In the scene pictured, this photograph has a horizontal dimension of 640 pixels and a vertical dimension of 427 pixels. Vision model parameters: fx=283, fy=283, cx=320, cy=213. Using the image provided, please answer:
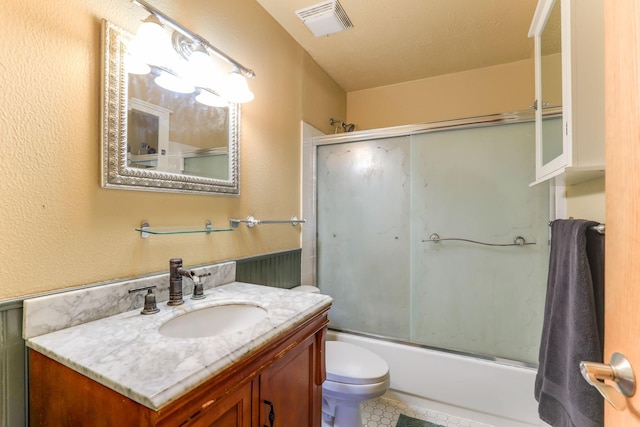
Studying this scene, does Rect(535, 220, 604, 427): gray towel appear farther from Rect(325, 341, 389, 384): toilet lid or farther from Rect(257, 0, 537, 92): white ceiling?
Rect(257, 0, 537, 92): white ceiling

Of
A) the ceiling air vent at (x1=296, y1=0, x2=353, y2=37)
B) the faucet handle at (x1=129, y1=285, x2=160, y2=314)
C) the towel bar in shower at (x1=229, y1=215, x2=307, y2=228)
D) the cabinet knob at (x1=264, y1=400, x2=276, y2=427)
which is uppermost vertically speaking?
the ceiling air vent at (x1=296, y1=0, x2=353, y2=37)

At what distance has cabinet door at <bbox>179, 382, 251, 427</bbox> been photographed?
0.58 m

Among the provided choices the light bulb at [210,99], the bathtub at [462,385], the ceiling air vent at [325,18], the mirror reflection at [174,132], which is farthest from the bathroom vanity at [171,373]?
the ceiling air vent at [325,18]

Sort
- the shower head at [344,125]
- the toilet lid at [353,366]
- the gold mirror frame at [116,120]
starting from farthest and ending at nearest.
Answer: the shower head at [344,125], the toilet lid at [353,366], the gold mirror frame at [116,120]

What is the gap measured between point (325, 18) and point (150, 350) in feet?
5.91

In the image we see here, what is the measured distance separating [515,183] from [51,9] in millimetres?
2087

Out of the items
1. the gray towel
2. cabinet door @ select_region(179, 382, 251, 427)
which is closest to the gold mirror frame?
cabinet door @ select_region(179, 382, 251, 427)

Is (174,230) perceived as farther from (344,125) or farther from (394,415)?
(344,125)

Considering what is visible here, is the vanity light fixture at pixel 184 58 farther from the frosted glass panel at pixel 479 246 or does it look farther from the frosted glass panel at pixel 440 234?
the frosted glass panel at pixel 479 246

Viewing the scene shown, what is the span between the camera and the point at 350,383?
133 cm

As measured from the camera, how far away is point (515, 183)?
161cm

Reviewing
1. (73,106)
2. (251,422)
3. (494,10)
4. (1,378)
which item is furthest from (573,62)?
(1,378)

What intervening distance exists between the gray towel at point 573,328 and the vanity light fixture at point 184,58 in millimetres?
1373

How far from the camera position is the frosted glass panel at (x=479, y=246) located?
5.21 feet
